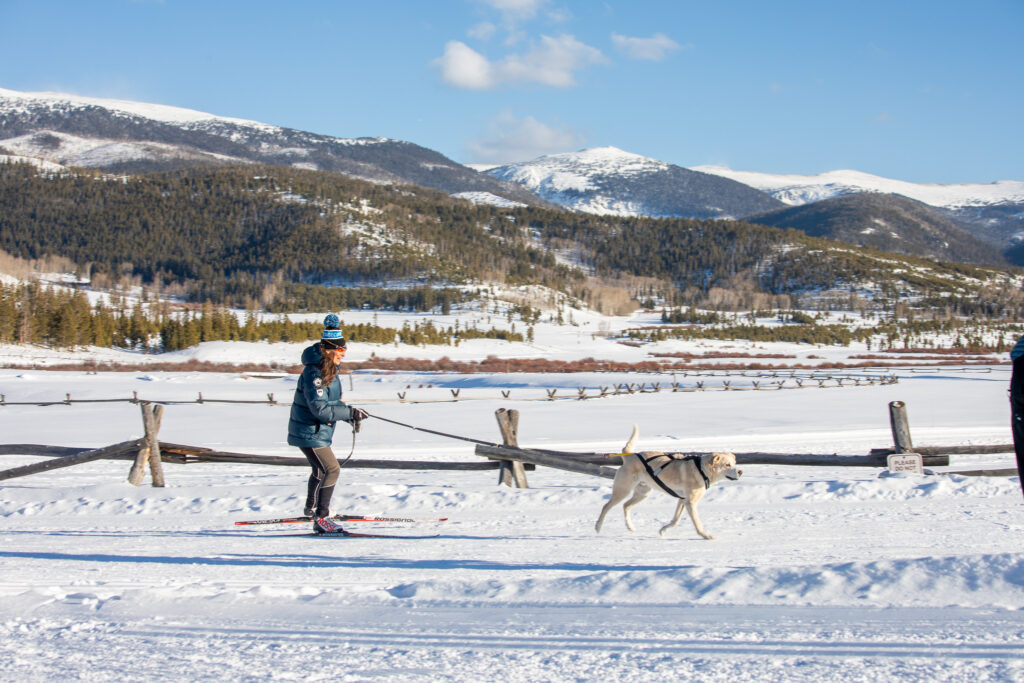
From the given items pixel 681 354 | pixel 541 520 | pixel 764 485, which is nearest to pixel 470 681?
pixel 541 520

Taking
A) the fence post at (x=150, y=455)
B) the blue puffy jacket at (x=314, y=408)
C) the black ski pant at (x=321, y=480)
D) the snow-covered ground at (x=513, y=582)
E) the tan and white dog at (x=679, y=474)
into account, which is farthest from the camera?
the fence post at (x=150, y=455)

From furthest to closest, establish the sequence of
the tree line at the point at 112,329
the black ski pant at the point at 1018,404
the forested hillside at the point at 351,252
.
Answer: the forested hillside at the point at 351,252 → the tree line at the point at 112,329 → the black ski pant at the point at 1018,404

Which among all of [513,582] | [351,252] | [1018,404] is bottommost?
[513,582]

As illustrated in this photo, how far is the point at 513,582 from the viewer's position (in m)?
5.17

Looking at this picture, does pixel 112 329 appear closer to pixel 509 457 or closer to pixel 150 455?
pixel 150 455

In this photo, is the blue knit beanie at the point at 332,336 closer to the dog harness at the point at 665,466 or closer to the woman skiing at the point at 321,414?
the woman skiing at the point at 321,414

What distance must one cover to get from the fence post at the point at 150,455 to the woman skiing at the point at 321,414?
4105 mm

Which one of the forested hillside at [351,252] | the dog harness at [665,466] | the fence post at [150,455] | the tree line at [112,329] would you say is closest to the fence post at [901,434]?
the dog harness at [665,466]

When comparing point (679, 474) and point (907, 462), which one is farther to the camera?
point (907, 462)

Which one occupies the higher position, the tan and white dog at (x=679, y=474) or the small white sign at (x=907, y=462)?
the tan and white dog at (x=679, y=474)

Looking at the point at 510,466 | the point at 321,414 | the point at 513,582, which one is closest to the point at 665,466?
the point at 513,582

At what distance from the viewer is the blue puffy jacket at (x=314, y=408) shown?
670 cm

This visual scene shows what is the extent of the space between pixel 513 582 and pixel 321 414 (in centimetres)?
261

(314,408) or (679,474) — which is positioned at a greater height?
(314,408)
